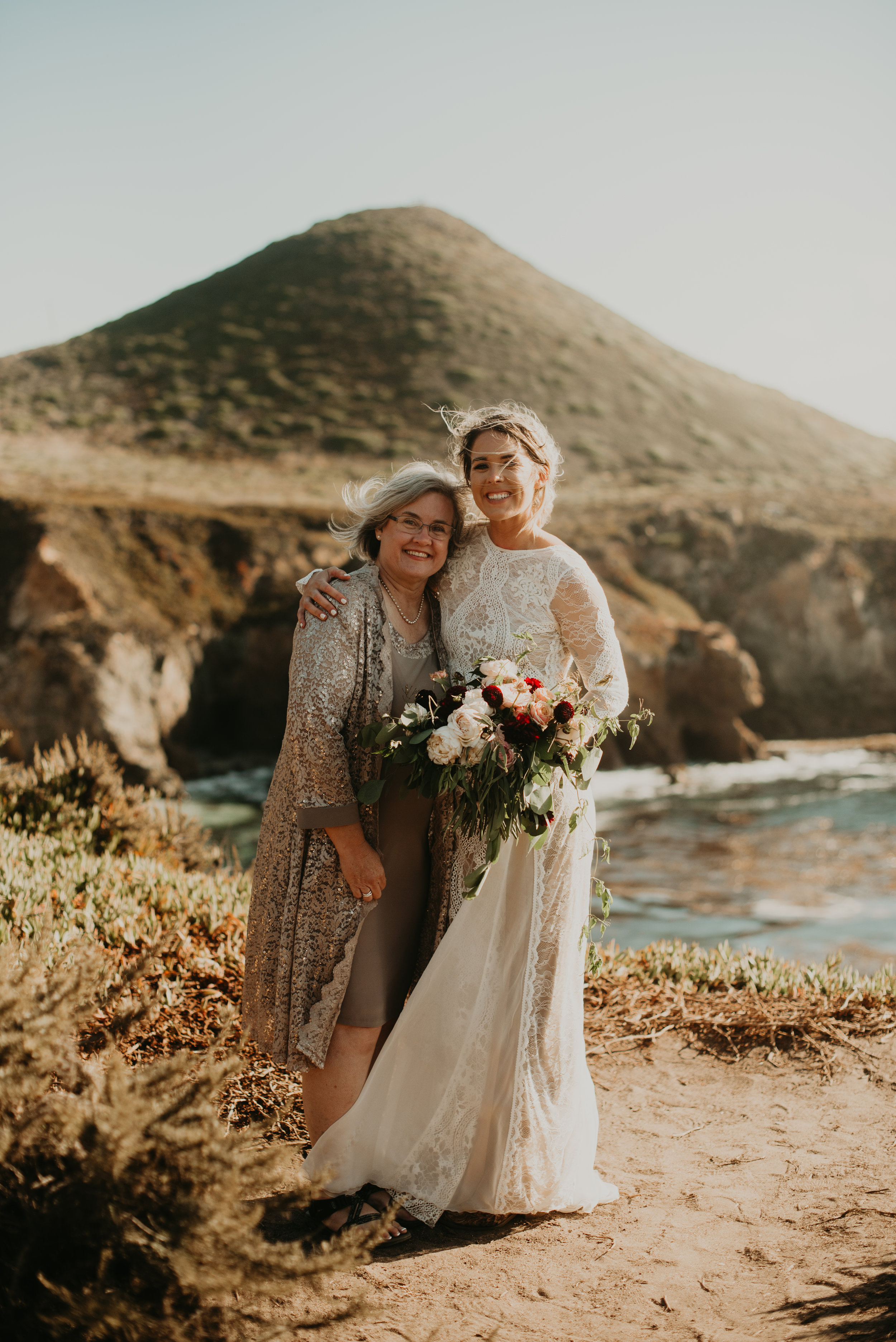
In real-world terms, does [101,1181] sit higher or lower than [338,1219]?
higher

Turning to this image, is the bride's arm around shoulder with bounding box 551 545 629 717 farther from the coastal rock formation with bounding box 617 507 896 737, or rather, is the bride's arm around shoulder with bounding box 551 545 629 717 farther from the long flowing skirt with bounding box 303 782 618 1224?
the coastal rock formation with bounding box 617 507 896 737

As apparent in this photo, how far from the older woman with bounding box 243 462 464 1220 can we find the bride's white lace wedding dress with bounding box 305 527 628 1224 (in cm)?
14

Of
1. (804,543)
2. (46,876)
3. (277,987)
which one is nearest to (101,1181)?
(277,987)

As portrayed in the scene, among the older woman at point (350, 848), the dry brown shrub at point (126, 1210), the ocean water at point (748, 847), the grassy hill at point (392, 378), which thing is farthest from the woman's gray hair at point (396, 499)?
the grassy hill at point (392, 378)

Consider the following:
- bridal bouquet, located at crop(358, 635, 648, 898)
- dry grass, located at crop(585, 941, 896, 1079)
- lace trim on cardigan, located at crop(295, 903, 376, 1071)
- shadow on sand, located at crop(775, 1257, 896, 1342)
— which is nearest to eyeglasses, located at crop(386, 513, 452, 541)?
bridal bouquet, located at crop(358, 635, 648, 898)

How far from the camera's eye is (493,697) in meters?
3.04

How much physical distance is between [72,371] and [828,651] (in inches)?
1750

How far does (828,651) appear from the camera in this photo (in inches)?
1075

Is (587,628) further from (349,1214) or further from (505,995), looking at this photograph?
(349,1214)

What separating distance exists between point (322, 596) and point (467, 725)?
77cm

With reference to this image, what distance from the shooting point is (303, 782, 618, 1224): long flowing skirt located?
10.8 ft

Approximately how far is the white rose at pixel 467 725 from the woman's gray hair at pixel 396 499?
0.79 m

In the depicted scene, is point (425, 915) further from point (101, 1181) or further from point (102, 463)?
point (102, 463)

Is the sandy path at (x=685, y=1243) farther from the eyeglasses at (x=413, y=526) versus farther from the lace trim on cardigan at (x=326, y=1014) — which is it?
the eyeglasses at (x=413, y=526)
